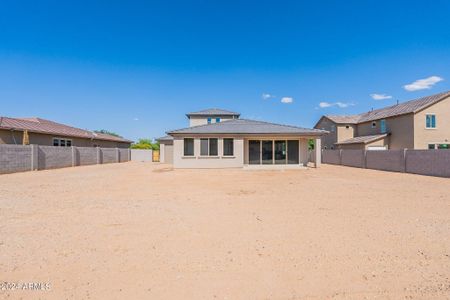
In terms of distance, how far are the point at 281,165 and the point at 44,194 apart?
15375mm

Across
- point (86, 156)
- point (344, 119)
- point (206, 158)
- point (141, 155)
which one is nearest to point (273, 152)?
point (206, 158)

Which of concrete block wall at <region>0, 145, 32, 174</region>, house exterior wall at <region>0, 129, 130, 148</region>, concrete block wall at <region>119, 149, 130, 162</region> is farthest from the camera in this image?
concrete block wall at <region>119, 149, 130, 162</region>

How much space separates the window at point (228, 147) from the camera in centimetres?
1830

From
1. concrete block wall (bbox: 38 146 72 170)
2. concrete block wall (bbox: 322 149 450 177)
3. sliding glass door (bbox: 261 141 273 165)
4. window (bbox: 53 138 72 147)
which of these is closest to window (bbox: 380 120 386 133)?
concrete block wall (bbox: 322 149 450 177)

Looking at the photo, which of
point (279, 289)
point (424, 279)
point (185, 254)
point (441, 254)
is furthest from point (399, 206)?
point (185, 254)

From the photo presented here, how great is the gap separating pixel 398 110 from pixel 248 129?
1933 centimetres

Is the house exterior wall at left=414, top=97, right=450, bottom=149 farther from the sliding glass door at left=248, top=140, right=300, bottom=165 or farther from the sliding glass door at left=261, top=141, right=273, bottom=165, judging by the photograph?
the sliding glass door at left=261, top=141, right=273, bottom=165

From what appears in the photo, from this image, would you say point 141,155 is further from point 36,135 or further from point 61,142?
point 36,135

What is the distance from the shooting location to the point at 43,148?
1758 cm

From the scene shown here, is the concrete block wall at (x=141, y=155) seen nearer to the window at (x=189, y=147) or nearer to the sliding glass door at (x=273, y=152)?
the window at (x=189, y=147)

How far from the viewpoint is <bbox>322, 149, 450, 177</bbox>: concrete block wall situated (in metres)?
13.9

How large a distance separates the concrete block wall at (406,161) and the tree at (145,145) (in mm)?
34145

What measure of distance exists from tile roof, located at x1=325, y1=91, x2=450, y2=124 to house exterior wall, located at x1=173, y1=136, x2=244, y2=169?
61.6ft

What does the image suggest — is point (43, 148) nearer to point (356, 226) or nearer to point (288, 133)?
point (288, 133)
